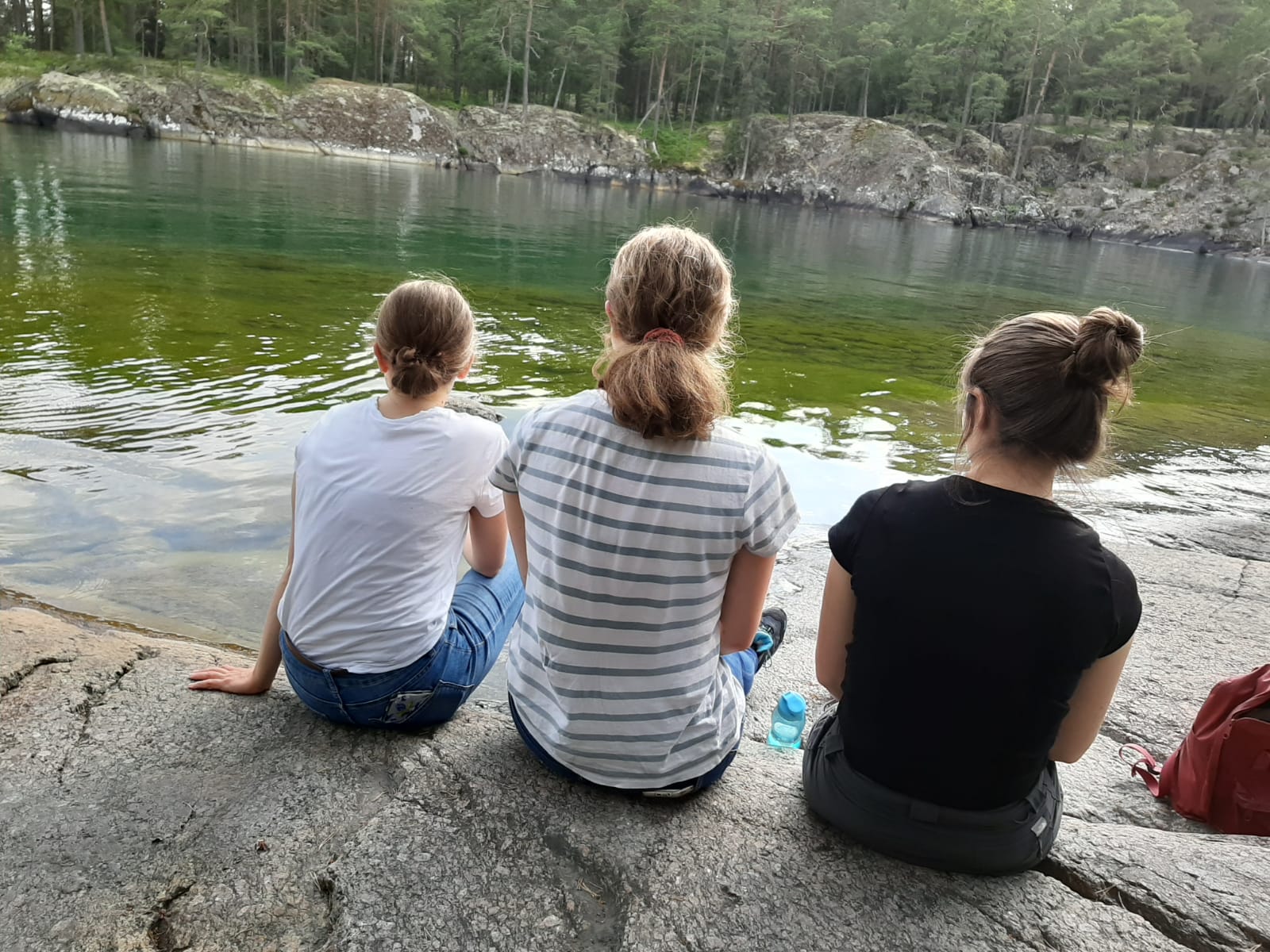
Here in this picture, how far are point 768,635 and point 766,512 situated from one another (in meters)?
0.94

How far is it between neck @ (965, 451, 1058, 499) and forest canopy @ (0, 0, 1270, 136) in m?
63.9

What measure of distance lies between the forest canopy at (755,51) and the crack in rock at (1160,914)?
64.2m

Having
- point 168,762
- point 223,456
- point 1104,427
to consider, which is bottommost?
point 223,456

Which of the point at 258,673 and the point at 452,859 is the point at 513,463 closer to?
the point at 452,859

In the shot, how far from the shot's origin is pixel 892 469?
741 centimetres

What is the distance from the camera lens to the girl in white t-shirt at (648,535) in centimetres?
197

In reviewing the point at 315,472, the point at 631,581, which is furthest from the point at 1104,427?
the point at 315,472

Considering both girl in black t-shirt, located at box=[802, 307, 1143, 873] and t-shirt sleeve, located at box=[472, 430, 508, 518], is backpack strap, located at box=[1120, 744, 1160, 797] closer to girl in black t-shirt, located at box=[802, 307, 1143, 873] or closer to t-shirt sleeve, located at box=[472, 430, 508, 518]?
girl in black t-shirt, located at box=[802, 307, 1143, 873]

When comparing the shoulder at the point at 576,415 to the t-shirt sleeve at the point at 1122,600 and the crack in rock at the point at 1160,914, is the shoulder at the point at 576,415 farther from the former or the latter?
the crack in rock at the point at 1160,914

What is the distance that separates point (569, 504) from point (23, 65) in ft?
201

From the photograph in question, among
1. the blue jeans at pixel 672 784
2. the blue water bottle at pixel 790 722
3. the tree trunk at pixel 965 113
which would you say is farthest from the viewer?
the tree trunk at pixel 965 113

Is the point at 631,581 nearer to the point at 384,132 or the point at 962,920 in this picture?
the point at 962,920

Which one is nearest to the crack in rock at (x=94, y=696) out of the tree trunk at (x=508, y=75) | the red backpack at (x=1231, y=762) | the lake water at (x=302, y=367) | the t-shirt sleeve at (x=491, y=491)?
the lake water at (x=302, y=367)

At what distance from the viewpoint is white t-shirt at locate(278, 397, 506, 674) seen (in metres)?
2.40
